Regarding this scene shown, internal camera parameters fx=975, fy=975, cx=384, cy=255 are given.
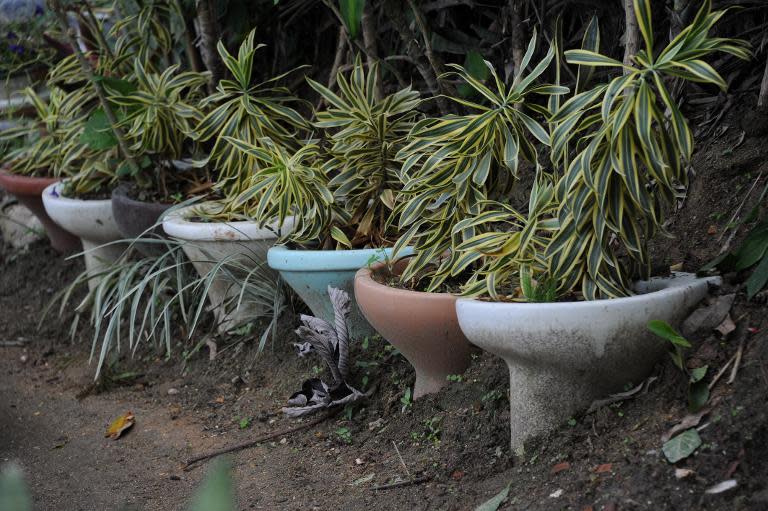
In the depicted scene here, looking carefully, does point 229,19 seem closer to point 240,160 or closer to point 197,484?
point 240,160

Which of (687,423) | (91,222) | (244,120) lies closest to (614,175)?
(687,423)

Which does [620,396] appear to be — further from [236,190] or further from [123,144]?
[123,144]

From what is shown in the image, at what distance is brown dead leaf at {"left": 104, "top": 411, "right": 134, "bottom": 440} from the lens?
372 centimetres

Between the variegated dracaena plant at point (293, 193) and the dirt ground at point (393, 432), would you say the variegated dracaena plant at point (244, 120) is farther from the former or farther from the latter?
the dirt ground at point (393, 432)

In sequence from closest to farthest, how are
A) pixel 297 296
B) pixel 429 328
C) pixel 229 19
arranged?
1. pixel 429 328
2. pixel 297 296
3. pixel 229 19

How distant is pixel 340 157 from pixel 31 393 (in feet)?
5.99

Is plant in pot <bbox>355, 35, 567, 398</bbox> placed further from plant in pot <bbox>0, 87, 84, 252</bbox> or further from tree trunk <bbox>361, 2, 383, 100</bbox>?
plant in pot <bbox>0, 87, 84, 252</bbox>

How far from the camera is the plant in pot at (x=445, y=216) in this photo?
115 inches

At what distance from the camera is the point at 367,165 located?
144 inches

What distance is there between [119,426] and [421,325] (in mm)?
1449

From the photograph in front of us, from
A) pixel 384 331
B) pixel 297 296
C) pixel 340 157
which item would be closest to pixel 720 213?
pixel 384 331

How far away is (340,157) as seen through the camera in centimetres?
370

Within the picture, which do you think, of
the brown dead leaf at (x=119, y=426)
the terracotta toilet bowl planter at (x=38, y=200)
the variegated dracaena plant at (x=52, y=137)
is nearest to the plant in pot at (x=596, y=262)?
the brown dead leaf at (x=119, y=426)

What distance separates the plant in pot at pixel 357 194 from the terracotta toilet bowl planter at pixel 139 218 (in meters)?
0.91
